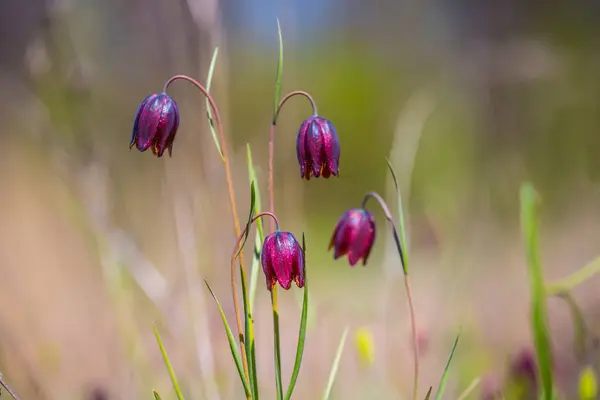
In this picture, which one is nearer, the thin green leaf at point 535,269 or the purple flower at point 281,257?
the thin green leaf at point 535,269

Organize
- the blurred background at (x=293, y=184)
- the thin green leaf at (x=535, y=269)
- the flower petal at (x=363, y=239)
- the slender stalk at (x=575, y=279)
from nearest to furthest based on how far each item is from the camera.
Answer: the thin green leaf at (x=535, y=269) < the slender stalk at (x=575, y=279) < the flower petal at (x=363, y=239) < the blurred background at (x=293, y=184)

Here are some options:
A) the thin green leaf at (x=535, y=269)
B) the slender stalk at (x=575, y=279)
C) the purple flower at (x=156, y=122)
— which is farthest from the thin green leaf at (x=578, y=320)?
the purple flower at (x=156, y=122)

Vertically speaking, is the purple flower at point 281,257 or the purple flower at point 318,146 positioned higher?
the purple flower at point 318,146

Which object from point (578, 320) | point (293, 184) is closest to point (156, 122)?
point (578, 320)

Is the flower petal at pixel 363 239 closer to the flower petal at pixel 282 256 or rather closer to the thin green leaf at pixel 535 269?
→ the flower petal at pixel 282 256

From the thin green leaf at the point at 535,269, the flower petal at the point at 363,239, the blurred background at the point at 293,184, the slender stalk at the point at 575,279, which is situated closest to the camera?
the thin green leaf at the point at 535,269

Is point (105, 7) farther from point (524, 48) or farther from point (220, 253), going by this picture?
point (524, 48)
